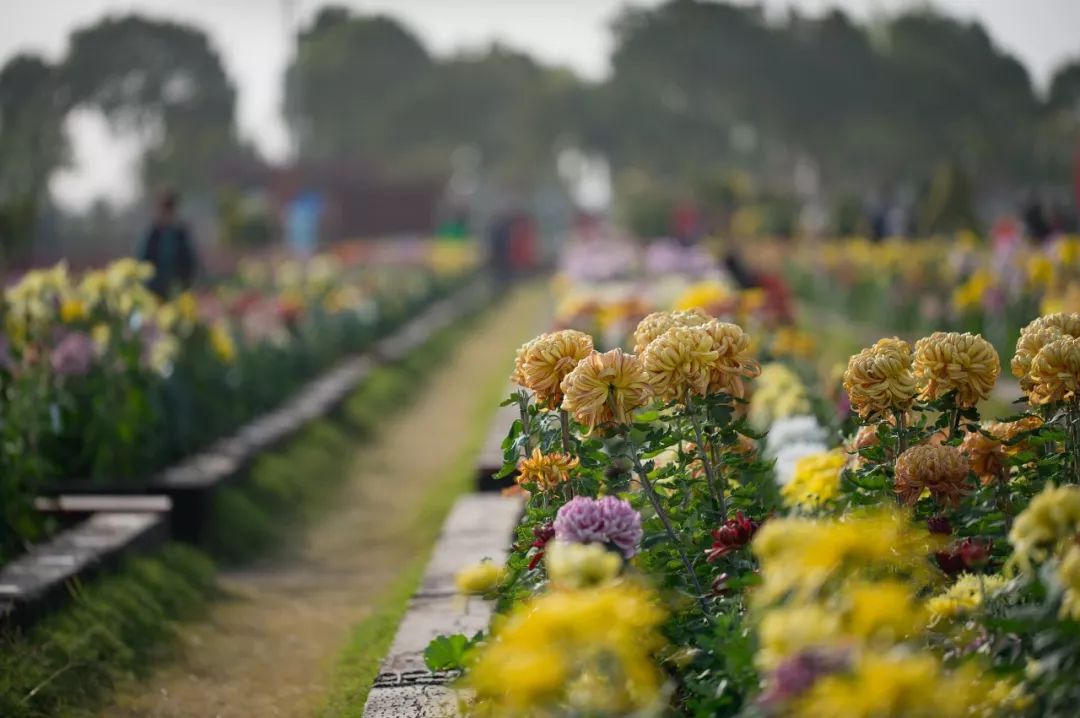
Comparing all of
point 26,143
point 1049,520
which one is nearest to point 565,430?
point 1049,520

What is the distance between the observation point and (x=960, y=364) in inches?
136

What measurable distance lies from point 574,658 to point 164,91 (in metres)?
72.0

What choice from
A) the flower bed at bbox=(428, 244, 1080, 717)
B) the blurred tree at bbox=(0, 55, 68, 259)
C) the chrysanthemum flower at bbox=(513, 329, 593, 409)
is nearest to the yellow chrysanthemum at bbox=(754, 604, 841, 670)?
the flower bed at bbox=(428, 244, 1080, 717)

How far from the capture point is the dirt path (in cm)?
487

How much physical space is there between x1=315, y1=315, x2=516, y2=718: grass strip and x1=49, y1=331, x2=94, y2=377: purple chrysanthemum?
1.86 metres

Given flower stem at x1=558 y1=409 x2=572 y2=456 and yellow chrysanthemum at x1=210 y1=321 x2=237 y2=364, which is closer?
flower stem at x1=558 y1=409 x2=572 y2=456

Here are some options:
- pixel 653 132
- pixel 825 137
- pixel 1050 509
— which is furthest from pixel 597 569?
pixel 653 132

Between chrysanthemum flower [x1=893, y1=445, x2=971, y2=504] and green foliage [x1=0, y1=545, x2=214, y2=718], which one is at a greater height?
chrysanthemum flower [x1=893, y1=445, x2=971, y2=504]

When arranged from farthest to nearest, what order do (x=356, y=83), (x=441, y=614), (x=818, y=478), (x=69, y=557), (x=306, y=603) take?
(x=356, y=83), (x=306, y=603), (x=69, y=557), (x=441, y=614), (x=818, y=478)

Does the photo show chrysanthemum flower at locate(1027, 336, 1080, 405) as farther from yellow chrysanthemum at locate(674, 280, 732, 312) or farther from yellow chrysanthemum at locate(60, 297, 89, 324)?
yellow chrysanthemum at locate(60, 297, 89, 324)

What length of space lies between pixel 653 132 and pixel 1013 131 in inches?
610

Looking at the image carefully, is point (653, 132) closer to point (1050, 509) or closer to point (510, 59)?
point (510, 59)

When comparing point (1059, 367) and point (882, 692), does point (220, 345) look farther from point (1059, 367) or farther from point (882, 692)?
point (882, 692)

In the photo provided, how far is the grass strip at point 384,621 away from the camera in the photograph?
4539 millimetres
